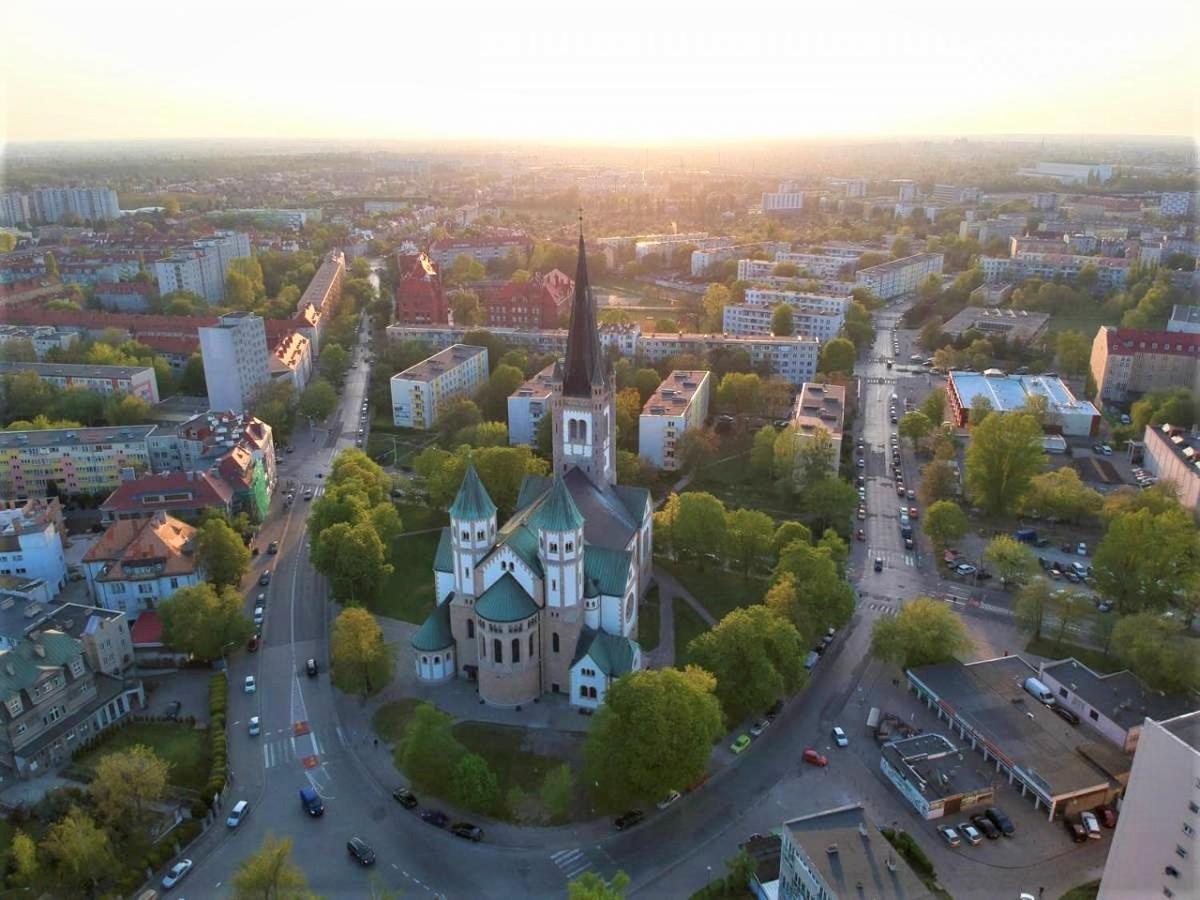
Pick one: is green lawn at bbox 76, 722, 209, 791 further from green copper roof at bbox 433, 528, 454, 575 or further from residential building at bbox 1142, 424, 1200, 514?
residential building at bbox 1142, 424, 1200, 514

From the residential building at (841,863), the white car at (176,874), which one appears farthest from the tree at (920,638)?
the white car at (176,874)

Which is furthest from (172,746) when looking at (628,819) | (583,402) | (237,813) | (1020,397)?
(1020,397)

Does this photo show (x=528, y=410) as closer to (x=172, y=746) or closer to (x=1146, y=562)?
(x=172, y=746)

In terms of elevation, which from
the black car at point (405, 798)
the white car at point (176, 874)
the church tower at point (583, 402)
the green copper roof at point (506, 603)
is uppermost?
the church tower at point (583, 402)

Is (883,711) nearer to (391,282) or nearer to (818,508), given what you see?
(818,508)

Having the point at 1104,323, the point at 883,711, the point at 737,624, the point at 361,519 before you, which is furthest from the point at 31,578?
the point at 1104,323

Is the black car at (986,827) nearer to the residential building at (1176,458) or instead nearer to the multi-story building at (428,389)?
the residential building at (1176,458)

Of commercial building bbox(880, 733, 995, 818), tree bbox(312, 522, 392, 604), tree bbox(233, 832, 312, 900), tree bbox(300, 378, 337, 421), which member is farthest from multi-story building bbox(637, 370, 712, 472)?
tree bbox(233, 832, 312, 900)
